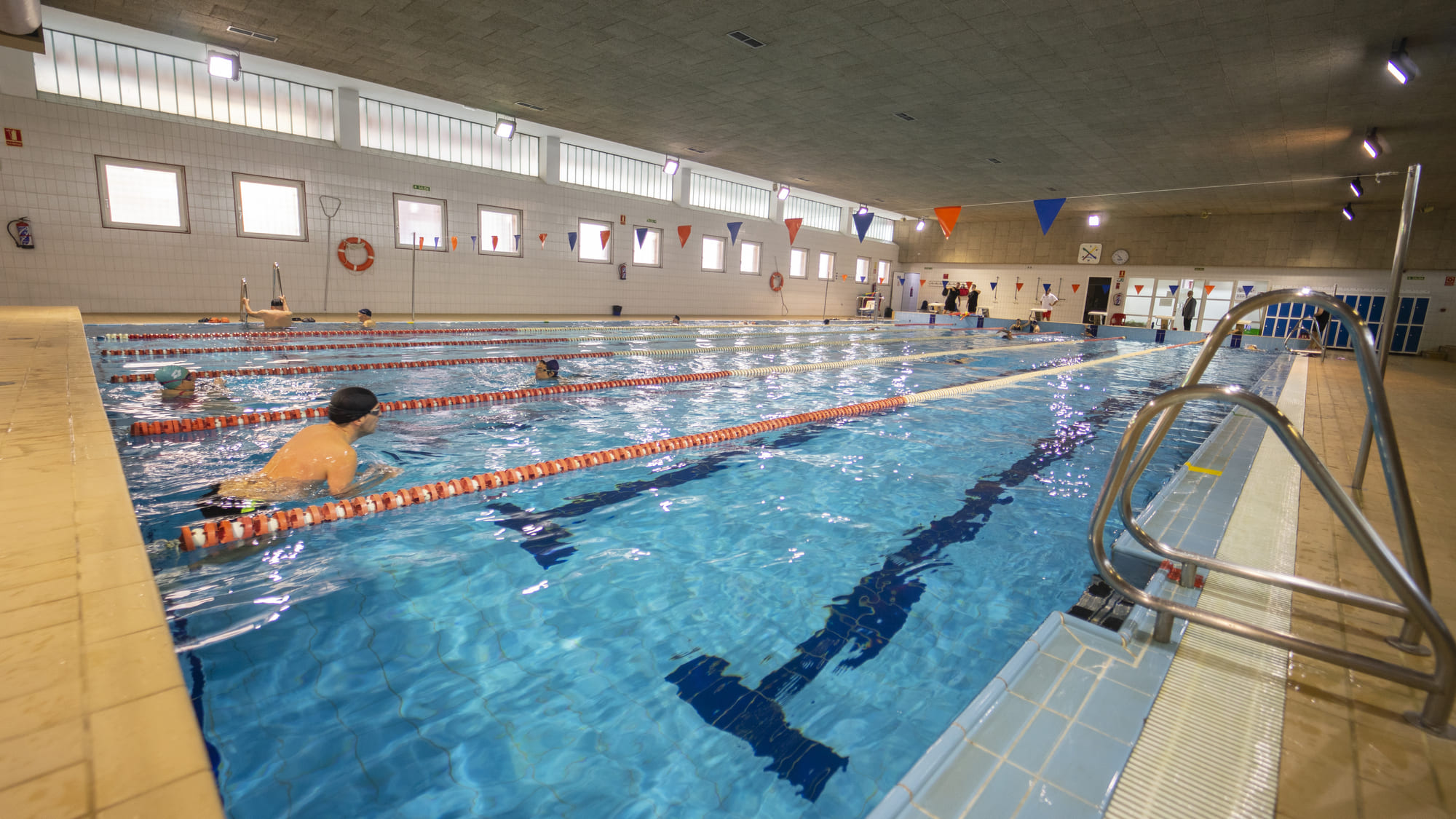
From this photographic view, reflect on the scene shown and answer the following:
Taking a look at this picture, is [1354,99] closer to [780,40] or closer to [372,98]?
[780,40]

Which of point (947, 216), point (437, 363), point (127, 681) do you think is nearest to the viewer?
point (127, 681)

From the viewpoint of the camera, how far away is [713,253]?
19.4 m

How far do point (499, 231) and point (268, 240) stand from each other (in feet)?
14.9

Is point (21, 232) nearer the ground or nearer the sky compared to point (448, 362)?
nearer the sky

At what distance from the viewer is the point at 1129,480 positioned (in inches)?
74.0

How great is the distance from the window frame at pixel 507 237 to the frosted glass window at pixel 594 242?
1.50m

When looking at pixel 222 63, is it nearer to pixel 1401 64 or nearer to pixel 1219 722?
pixel 1219 722

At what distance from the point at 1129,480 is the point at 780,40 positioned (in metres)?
7.43

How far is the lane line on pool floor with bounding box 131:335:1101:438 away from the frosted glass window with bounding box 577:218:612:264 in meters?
8.89

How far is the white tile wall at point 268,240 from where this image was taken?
966 cm

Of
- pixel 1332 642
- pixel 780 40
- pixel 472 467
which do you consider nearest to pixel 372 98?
pixel 780 40

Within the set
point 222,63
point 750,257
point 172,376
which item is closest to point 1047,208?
point 750,257

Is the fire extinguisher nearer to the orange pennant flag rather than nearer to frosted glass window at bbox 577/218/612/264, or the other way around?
frosted glass window at bbox 577/218/612/264

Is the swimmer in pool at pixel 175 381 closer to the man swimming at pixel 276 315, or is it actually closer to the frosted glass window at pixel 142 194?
the man swimming at pixel 276 315
